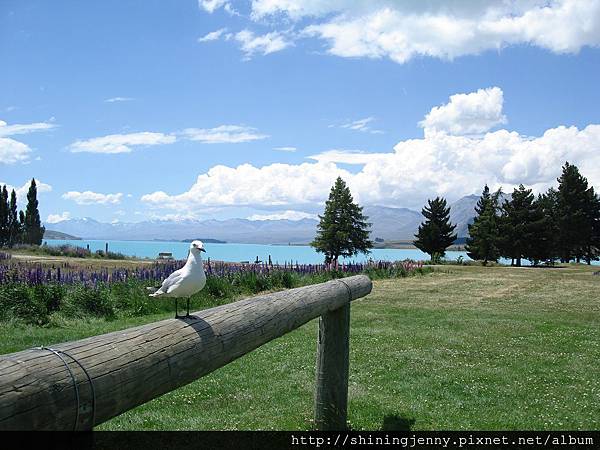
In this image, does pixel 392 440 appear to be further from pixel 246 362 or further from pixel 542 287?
pixel 542 287

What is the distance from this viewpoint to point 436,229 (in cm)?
5306

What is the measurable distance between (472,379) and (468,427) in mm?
2055

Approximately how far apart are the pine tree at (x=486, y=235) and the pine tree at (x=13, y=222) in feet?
148

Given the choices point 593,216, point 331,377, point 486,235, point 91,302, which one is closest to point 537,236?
point 486,235

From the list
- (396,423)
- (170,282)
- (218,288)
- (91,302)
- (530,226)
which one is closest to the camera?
(170,282)

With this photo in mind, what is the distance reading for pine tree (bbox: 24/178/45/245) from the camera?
2074 inches

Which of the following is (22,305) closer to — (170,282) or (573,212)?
(170,282)

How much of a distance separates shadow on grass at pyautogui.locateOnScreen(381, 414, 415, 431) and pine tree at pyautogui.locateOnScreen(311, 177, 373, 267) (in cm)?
3577

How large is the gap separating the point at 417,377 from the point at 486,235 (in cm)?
4445

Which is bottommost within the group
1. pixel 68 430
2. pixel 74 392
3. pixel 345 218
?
pixel 68 430

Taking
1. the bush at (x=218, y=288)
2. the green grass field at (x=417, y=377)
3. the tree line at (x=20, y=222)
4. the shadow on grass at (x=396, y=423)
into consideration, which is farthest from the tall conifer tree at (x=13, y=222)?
the shadow on grass at (x=396, y=423)

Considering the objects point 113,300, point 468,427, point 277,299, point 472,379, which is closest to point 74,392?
point 277,299

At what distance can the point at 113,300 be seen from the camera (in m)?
14.4

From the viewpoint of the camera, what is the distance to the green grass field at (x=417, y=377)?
20.2 feet
